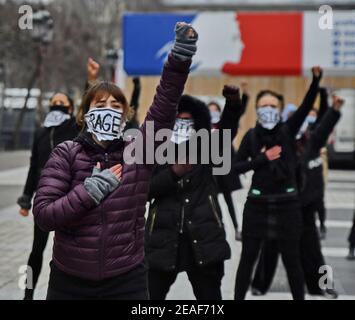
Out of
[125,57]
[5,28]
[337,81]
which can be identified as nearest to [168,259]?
[125,57]

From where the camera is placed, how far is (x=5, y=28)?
23984 millimetres

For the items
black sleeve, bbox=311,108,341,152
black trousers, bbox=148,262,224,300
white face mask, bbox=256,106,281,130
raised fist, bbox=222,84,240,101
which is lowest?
black trousers, bbox=148,262,224,300

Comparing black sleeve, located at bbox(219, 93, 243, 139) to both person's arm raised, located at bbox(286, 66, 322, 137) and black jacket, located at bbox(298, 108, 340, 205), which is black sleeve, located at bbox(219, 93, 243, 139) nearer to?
person's arm raised, located at bbox(286, 66, 322, 137)

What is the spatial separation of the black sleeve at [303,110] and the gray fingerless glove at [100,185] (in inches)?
97.0

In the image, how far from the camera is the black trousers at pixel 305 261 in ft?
19.2

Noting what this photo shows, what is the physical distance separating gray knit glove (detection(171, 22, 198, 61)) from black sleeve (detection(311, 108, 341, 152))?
3.07m

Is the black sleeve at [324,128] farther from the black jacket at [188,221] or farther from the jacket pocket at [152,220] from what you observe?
the jacket pocket at [152,220]

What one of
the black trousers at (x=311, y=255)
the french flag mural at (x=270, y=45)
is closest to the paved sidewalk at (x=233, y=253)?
the black trousers at (x=311, y=255)

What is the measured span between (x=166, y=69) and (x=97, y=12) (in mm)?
33024

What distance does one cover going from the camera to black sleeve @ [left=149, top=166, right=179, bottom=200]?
3.74 metres

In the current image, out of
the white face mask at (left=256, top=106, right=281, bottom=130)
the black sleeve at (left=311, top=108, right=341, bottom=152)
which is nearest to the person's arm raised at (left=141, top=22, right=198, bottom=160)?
the white face mask at (left=256, top=106, right=281, bottom=130)
